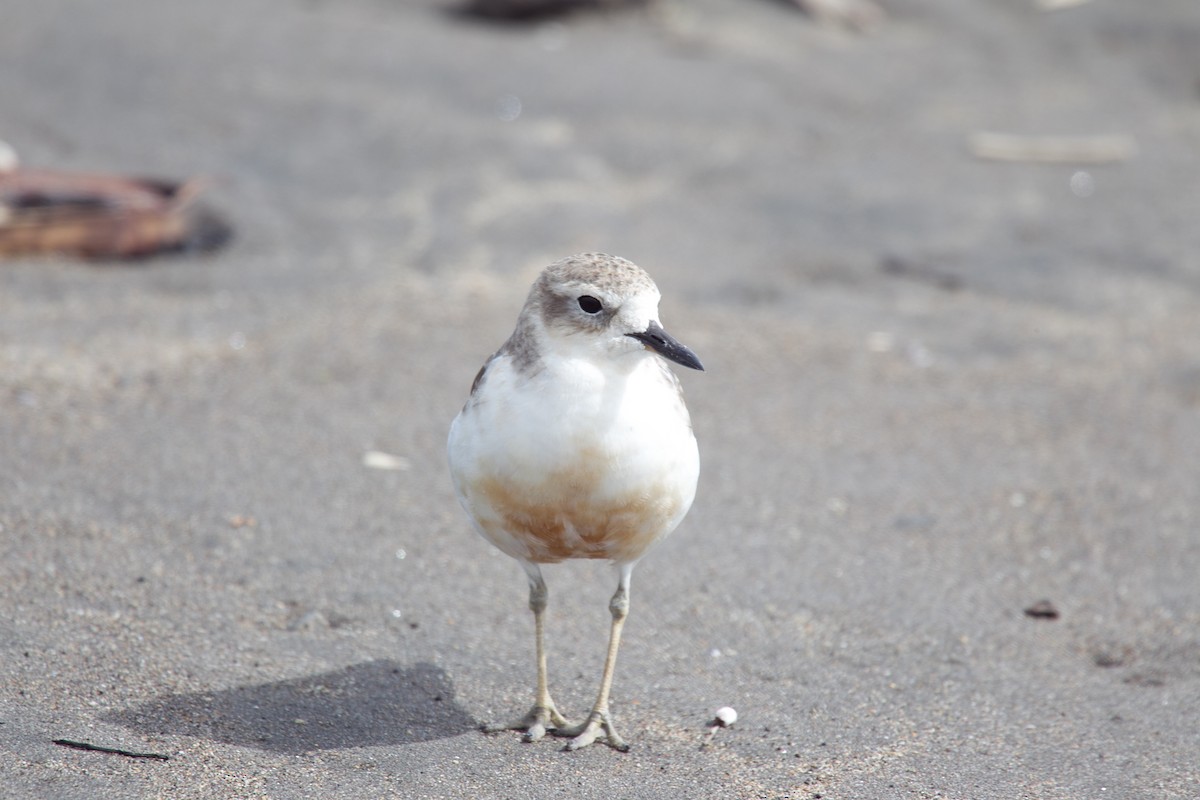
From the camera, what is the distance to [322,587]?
5.18 meters

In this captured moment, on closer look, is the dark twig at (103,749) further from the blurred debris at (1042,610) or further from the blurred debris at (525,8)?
the blurred debris at (525,8)

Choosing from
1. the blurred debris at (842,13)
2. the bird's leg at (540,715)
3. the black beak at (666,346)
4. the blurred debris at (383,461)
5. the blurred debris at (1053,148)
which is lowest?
the blurred debris at (383,461)

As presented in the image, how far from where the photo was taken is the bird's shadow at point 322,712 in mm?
4164

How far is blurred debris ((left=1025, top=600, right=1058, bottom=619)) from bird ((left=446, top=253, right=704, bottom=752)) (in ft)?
6.73

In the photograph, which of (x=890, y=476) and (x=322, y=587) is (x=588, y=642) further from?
(x=890, y=476)

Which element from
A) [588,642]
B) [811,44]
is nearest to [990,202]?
[811,44]

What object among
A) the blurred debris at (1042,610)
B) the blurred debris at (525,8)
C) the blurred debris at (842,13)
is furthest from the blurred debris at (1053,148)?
the blurred debris at (1042,610)

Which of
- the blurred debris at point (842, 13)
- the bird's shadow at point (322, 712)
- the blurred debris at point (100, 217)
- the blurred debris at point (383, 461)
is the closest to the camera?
the bird's shadow at point (322, 712)

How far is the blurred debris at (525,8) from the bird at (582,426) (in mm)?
8434

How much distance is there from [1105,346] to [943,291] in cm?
118

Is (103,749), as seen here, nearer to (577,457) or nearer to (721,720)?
(577,457)

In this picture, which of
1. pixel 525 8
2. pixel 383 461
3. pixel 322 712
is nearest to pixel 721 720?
pixel 322 712

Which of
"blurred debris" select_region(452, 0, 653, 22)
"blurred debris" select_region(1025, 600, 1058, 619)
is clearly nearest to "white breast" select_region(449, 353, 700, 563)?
"blurred debris" select_region(1025, 600, 1058, 619)

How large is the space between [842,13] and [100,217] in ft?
25.8
